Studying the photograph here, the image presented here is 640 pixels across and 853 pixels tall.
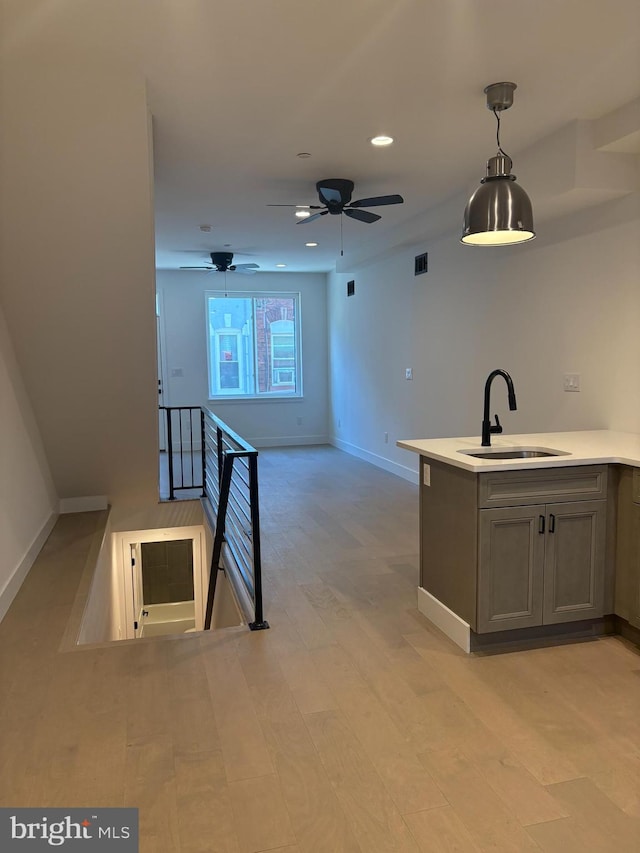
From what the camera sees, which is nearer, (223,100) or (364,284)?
(223,100)

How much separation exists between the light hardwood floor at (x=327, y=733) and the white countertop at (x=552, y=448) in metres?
0.89

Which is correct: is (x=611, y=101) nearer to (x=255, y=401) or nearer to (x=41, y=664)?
(x=41, y=664)

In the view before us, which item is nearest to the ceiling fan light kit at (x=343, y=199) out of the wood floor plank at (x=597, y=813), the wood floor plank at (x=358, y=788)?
the wood floor plank at (x=358, y=788)

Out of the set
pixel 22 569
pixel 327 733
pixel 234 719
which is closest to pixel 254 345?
pixel 22 569

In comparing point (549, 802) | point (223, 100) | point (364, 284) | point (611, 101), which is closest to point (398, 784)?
point (549, 802)

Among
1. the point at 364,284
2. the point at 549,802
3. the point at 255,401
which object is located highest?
the point at 364,284

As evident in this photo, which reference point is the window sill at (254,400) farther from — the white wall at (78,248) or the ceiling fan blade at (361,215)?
the ceiling fan blade at (361,215)

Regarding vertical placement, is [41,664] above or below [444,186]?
below

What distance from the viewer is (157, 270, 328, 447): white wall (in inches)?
363

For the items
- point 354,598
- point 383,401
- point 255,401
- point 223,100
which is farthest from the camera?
point 255,401

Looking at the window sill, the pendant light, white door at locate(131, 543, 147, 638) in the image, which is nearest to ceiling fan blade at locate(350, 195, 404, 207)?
the pendant light

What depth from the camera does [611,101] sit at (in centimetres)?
326

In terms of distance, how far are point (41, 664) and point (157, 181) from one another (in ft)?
11.3

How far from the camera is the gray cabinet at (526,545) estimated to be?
274 centimetres
